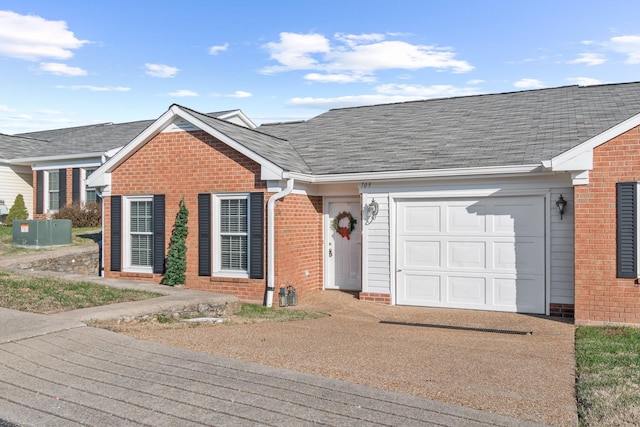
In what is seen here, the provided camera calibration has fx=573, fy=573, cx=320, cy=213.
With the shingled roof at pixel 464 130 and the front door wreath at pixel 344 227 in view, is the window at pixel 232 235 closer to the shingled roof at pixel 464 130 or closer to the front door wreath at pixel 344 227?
the shingled roof at pixel 464 130

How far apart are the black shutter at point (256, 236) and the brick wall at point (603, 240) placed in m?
6.02

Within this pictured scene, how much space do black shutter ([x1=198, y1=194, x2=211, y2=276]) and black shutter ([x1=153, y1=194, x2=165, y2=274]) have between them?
1072 millimetres

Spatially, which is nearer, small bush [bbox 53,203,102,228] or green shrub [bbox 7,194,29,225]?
small bush [bbox 53,203,102,228]

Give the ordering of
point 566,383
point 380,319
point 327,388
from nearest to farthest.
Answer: point 327,388
point 566,383
point 380,319

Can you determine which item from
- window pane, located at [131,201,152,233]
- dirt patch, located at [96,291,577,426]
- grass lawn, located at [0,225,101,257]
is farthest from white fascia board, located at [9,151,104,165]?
dirt patch, located at [96,291,577,426]

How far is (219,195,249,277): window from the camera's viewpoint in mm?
12359

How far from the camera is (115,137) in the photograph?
2475 cm

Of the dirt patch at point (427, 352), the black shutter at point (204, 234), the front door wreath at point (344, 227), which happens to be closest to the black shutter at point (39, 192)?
the black shutter at point (204, 234)

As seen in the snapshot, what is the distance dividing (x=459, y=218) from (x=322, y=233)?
11.5ft

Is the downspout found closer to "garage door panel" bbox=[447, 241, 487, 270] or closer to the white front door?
the white front door

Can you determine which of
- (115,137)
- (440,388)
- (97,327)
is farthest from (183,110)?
(115,137)

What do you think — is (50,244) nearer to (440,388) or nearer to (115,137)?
(115,137)

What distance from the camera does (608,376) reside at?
639 cm

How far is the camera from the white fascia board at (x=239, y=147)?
11.7m
